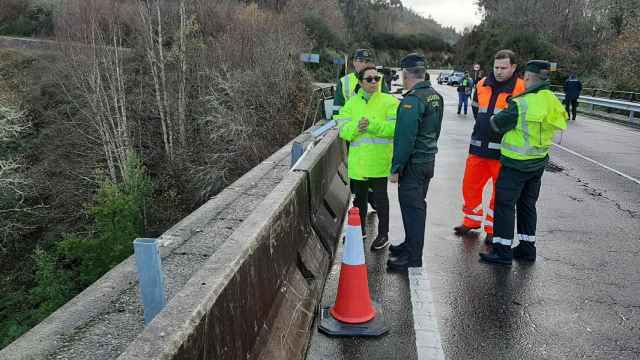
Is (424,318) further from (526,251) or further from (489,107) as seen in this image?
(489,107)

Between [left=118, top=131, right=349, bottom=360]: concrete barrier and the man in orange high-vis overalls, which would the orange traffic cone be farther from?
the man in orange high-vis overalls

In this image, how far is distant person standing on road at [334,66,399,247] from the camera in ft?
16.8

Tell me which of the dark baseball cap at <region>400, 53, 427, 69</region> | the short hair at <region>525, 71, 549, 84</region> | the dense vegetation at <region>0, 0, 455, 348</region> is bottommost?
the dense vegetation at <region>0, 0, 455, 348</region>

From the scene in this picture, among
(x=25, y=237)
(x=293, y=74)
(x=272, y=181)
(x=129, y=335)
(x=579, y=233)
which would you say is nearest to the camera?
(x=129, y=335)

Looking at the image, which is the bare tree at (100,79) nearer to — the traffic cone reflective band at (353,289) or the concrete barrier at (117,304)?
the concrete barrier at (117,304)

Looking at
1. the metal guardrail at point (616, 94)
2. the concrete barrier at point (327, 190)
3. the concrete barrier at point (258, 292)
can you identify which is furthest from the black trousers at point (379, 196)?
the metal guardrail at point (616, 94)

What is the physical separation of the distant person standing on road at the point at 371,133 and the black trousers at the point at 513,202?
1.20 metres

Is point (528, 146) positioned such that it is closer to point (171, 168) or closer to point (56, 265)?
point (56, 265)

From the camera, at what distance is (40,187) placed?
2788 centimetres

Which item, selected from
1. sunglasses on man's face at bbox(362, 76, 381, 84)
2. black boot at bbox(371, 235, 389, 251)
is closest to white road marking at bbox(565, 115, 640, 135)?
black boot at bbox(371, 235, 389, 251)

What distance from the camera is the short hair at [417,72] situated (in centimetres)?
480

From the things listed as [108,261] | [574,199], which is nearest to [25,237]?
[108,261]

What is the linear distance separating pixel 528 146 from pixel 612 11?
4315 cm

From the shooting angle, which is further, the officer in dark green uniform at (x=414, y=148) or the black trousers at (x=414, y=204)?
the black trousers at (x=414, y=204)
